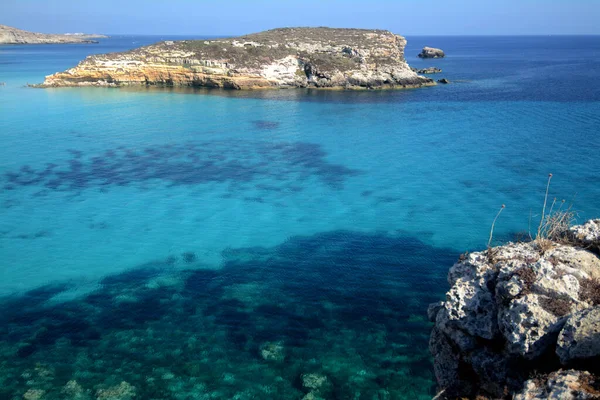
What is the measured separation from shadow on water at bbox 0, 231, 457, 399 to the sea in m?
0.06

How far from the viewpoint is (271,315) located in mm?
14656

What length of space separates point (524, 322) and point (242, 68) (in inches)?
2546

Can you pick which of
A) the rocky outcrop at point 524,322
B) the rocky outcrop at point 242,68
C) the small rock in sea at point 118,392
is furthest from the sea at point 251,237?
the rocky outcrop at point 242,68

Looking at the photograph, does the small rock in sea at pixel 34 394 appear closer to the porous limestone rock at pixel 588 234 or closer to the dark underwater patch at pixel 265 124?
the porous limestone rock at pixel 588 234

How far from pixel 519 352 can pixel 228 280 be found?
1125 cm

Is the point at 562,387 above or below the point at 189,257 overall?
above

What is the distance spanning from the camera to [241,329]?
551 inches

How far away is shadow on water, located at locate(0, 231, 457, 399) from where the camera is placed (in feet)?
39.2

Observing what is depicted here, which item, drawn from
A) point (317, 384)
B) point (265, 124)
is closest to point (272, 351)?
point (317, 384)

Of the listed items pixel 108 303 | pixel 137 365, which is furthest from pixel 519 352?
pixel 108 303

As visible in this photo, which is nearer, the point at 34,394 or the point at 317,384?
the point at 34,394

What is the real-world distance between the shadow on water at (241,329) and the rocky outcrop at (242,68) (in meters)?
53.7

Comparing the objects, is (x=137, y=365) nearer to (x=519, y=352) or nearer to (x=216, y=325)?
(x=216, y=325)

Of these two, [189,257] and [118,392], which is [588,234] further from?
[189,257]
